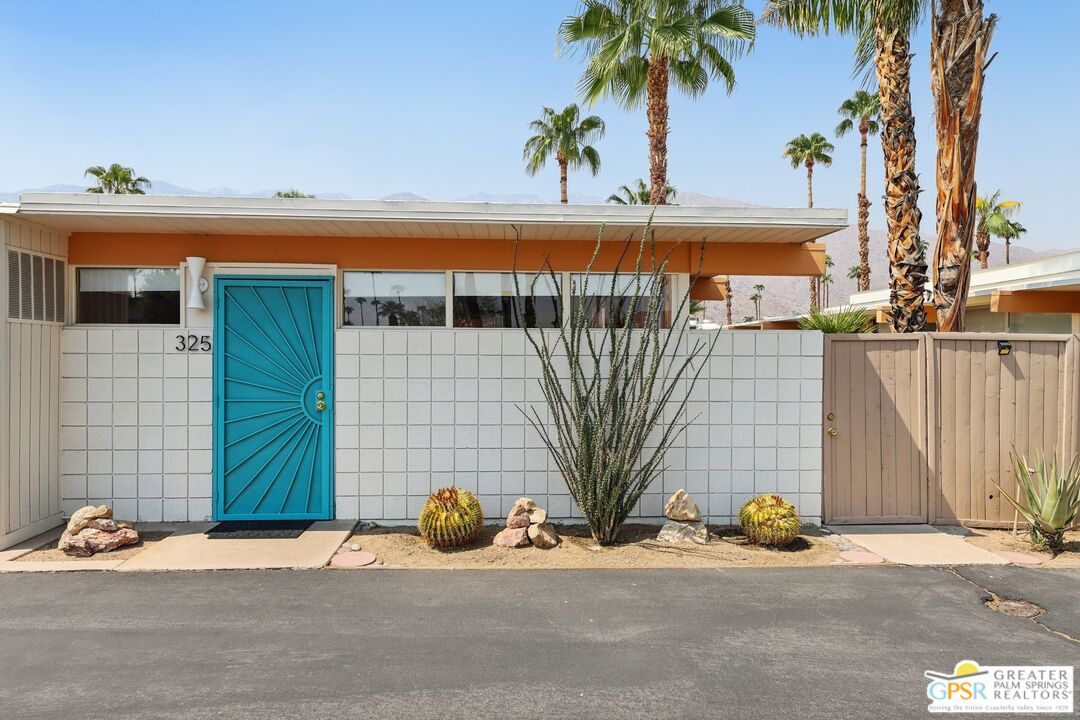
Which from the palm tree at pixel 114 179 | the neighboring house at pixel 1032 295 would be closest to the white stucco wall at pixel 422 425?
the neighboring house at pixel 1032 295

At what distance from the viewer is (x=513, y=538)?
5.95 m

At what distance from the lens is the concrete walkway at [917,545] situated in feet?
18.6

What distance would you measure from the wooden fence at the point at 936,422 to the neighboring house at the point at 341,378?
1.09ft

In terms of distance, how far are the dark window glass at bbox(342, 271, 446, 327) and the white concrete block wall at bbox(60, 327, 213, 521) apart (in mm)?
1573

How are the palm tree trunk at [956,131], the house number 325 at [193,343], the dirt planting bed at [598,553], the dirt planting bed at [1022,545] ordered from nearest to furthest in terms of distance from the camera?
1. the dirt planting bed at [598,553]
2. the dirt planting bed at [1022,545]
3. the house number 325 at [193,343]
4. the palm tree trunk at [956,131]

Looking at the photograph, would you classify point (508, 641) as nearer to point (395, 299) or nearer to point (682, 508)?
point (682, 508)

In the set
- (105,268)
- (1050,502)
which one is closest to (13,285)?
(105,268)

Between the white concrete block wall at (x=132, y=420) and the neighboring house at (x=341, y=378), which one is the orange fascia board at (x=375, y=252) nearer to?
the neighboring house at (x=341, y=378)

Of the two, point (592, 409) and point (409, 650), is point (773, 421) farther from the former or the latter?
point (409, 650)

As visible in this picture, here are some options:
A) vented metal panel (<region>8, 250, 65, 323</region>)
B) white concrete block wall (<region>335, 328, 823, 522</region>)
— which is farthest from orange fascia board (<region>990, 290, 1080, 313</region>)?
vented metal panel (<region>8, 250, 65, 323</region>)

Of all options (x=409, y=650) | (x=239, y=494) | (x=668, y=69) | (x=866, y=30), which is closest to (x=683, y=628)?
(x=409, y=650)

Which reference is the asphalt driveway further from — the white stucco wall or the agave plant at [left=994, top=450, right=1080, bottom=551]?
the white stucco wall

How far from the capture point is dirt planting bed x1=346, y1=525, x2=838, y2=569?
18.4 ft

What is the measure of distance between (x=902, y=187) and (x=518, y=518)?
627cm
